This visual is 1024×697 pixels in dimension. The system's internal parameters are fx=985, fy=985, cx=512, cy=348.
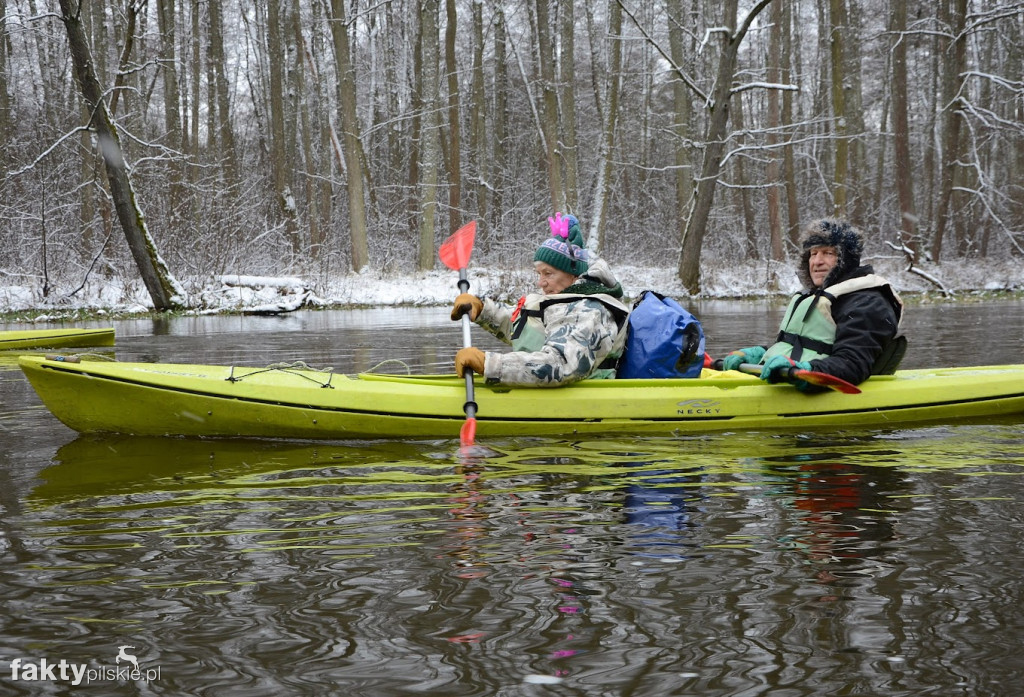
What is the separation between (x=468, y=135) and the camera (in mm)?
25781

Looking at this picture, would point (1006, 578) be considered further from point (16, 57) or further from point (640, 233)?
point (16, 57)

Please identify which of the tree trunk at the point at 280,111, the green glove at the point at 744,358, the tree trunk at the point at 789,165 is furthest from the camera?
the tree trunk at the point at 789,165

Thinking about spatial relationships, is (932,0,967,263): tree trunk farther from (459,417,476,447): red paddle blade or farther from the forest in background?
(459,417,476,447): red paddle blade

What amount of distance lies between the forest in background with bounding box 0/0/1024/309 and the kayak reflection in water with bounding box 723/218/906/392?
8538 millimetres

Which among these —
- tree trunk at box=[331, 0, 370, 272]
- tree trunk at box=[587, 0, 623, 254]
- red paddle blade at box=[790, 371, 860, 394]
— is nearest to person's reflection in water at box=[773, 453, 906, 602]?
red paddle blade at box=[790, 371, 860, 394]

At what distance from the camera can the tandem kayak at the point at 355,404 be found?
199 inches

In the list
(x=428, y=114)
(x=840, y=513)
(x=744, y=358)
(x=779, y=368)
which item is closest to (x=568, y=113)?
(x=428, y=114)


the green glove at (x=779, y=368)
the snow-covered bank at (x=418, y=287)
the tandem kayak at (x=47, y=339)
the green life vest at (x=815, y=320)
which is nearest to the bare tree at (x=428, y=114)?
the snow-covered bank at (x=418, y=287)

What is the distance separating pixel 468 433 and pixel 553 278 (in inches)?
35.3

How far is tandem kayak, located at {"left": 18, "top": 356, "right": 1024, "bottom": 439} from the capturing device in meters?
5.04

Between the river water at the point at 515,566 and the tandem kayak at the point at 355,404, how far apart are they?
4.4 inches

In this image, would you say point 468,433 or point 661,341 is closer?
point 468,433
